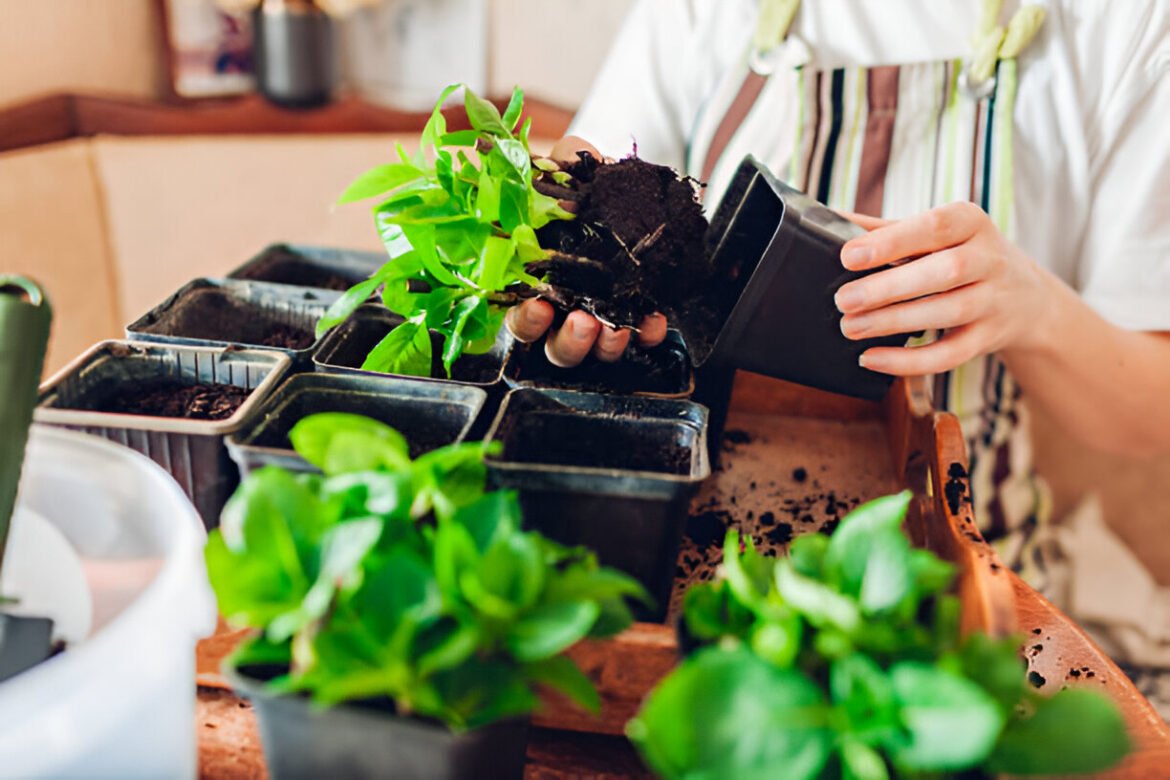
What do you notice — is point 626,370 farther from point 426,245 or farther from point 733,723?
point 733,723

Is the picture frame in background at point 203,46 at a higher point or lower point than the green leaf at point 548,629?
higher

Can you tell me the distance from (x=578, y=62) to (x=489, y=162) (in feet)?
4.72

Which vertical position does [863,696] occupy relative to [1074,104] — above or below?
below

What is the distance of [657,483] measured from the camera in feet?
1.72

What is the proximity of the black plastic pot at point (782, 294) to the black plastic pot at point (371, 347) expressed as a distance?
0.19 m

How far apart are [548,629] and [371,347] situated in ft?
1.74

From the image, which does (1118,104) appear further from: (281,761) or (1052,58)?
(281,761)

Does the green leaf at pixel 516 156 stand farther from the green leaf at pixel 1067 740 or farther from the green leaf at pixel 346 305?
the green leaf at pixel 1067 740

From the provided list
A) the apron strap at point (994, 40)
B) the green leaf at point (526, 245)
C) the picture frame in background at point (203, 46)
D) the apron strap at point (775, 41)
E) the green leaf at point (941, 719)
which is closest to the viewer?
the green leaf at point (941, 719)

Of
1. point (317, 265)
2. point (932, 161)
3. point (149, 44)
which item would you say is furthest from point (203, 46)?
point (932, 161)

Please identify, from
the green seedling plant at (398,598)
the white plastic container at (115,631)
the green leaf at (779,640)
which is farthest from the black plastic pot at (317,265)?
the green leaf at (779,640)

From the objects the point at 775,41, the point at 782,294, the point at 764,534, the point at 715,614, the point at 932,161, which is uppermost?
the point at 775,41

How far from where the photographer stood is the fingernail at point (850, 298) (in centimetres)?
68

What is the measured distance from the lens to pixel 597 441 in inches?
25.0
